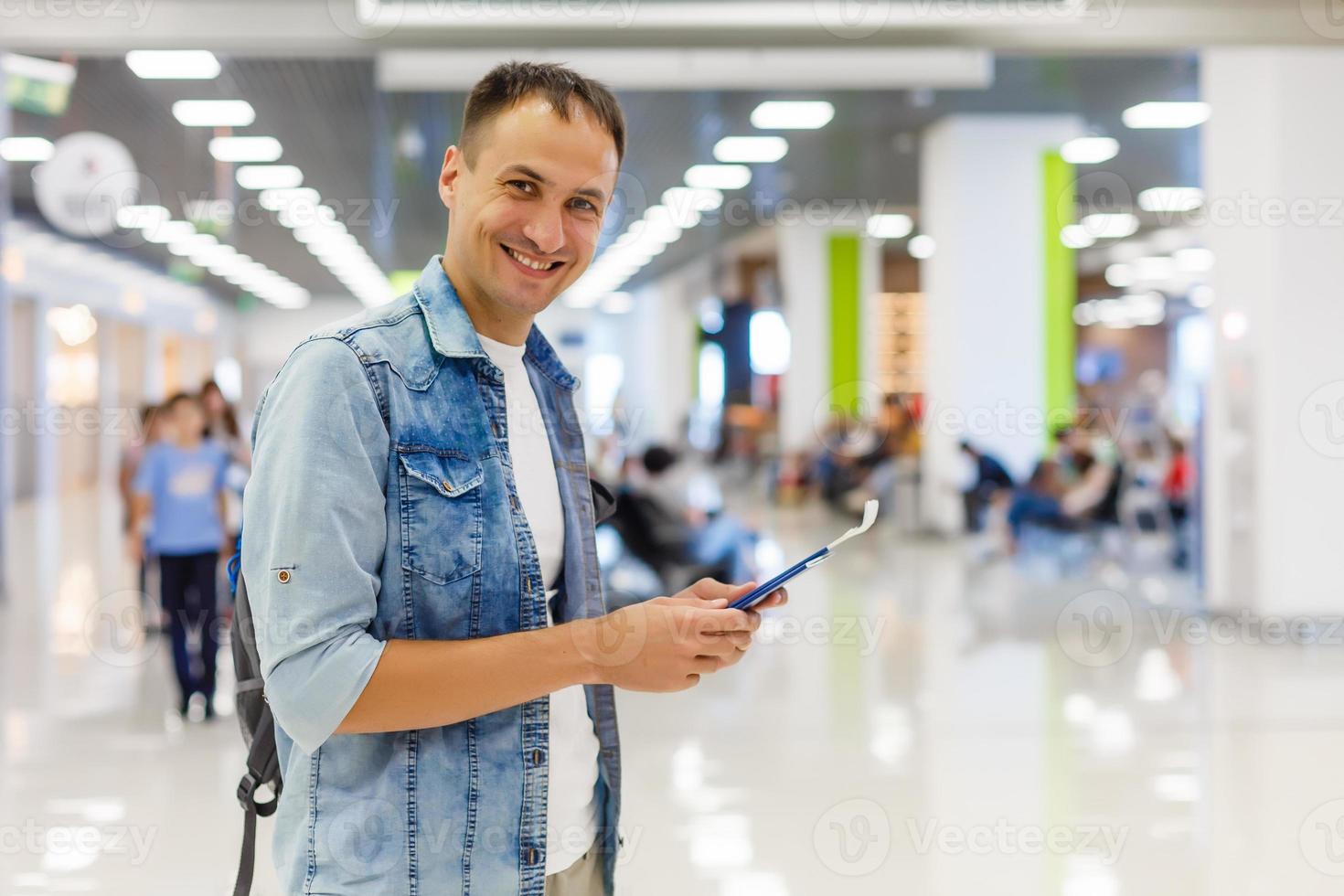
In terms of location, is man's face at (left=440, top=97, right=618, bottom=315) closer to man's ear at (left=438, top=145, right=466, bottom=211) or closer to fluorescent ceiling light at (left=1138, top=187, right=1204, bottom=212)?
man's ear at (left=438, top=145, right=466, bottom=211)

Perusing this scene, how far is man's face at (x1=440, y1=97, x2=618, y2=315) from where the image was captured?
119 centimetres

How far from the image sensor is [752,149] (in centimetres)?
1309

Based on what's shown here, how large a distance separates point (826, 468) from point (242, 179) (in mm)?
8745

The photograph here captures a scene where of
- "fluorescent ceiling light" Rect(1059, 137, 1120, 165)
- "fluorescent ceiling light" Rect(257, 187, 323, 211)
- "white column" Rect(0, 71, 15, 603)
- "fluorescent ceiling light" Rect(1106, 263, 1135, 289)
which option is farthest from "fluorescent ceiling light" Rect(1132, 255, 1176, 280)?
"white column" Rect(0, 71, 15, 603)

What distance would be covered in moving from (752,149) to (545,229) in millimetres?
12332

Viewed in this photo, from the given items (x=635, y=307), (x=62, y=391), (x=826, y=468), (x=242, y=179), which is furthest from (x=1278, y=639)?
(x=635, y=307)

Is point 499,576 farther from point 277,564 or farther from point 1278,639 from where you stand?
point 1278,639

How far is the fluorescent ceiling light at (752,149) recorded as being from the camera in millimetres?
12595

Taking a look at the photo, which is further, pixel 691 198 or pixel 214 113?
pixel 691 198

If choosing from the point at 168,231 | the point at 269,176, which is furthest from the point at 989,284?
the point at 168,231

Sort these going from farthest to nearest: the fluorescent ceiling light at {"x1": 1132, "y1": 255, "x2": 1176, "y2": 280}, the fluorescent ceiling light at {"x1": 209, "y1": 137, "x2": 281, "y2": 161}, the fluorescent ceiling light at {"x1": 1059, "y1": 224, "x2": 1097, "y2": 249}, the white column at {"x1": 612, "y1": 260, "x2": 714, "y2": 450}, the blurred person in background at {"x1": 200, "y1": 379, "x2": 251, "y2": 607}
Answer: the white column at {"x1": 612, "y1": 260, "x2": 714, "y2": 450}, the fluorescent ceiling light at {"x1": 1132, "y1": 255, "x2": 1176, "y2": 280}, the fluorescent ceiling light at {"x1": 1059, "y1": 224, "x2": 1097, "y2": 249}, the fluorescent ceiling light at {"x1": 209, "y1": 137, "x2": 281, "y2": 161}, the blurred person in background at {"x1": 200, "y1": 379, "x2": 251, "y2": 607}

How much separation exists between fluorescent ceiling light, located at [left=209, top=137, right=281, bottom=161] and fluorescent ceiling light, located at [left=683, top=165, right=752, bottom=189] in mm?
4763

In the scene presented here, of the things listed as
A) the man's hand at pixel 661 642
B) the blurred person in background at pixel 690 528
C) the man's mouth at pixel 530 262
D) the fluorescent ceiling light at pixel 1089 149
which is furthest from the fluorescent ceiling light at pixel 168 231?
the man's hand at pixel 661 642

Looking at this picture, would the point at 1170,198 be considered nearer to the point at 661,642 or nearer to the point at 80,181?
the point at 80,181
